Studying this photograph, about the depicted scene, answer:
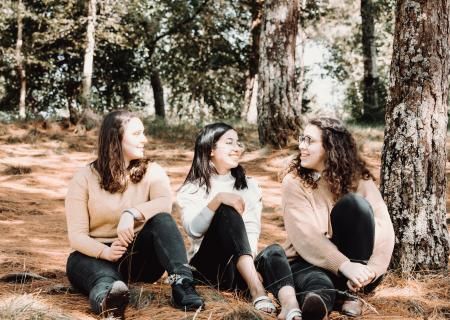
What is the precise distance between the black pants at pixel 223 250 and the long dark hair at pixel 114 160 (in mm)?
562

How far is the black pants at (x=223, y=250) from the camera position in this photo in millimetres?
3123

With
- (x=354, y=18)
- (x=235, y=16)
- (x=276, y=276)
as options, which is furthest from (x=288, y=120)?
(x=354, y=18)

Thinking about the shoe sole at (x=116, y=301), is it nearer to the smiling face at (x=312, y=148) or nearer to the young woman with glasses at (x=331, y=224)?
the young woman with glasses at (x=331, y=224)

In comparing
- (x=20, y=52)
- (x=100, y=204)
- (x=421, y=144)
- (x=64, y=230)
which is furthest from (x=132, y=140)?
(x=20, y=52)

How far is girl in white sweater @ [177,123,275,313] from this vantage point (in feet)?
10.2

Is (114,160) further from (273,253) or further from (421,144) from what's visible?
(421,144)

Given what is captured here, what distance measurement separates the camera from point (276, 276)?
9.63 feet

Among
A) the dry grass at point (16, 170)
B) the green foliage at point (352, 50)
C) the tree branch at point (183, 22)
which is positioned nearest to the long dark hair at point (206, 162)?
the dry grass at point (16, 170)

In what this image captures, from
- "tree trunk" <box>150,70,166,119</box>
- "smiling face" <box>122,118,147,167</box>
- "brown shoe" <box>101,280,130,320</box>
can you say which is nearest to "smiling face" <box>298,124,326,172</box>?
"smiling face" <box>122,118,147,167</box>

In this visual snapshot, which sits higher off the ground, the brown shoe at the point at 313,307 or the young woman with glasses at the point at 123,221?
the young woman with glasses at the point at 123,221

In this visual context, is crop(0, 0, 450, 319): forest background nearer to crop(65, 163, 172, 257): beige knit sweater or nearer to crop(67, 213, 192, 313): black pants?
crop(67, 213, 192, 313): black pants

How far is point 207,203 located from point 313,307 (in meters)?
1.02

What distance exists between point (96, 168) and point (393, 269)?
6.61 feet

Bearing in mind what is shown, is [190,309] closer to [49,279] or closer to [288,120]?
[49,279]
